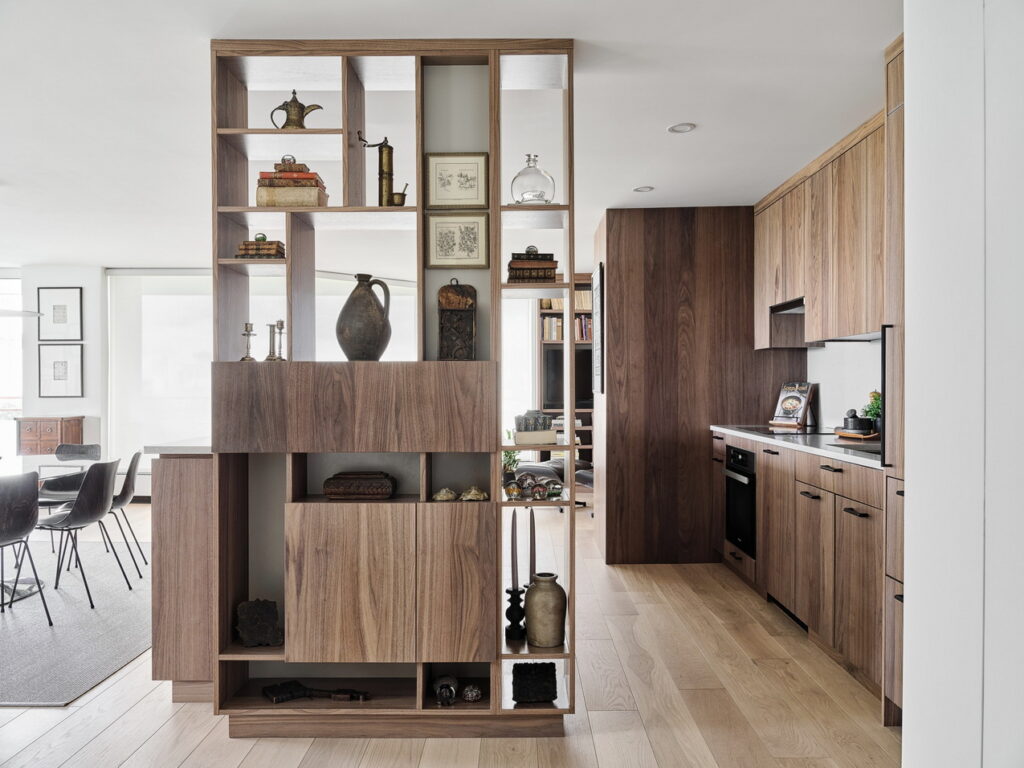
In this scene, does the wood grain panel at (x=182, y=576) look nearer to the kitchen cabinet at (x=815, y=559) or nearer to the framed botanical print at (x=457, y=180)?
the framed botanical print at (x=457, y=180)

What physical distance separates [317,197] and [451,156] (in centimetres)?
53

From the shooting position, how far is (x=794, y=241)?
418cm

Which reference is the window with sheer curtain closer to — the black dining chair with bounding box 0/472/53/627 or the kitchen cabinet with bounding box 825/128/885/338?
the black dining chair with bounding box 0/472/53/627

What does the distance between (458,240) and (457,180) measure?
9.1 inches

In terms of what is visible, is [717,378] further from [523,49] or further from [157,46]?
[157,46]

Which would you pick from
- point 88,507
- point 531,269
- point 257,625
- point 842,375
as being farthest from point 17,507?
point 842,375

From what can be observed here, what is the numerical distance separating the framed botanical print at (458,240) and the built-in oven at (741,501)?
94.2 inches

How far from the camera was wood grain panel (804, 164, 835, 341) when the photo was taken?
370cm

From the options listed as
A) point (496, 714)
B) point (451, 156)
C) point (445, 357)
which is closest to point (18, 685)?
point (496, 714)

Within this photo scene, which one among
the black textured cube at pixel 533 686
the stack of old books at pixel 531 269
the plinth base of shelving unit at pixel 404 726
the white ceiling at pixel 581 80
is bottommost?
the plinth base of shelving unit at pixel 404 726

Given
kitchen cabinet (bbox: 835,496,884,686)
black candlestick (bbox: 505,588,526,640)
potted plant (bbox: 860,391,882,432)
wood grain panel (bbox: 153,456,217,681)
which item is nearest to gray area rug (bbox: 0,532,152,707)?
wood grain panel (bbox: 153,456,217,681)

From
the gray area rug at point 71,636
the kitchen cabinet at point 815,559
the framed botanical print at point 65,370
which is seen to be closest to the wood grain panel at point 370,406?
the gray area rug at point 71,636

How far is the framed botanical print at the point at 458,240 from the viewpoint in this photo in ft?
8.52

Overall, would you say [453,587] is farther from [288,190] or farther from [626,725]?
[288,190]
